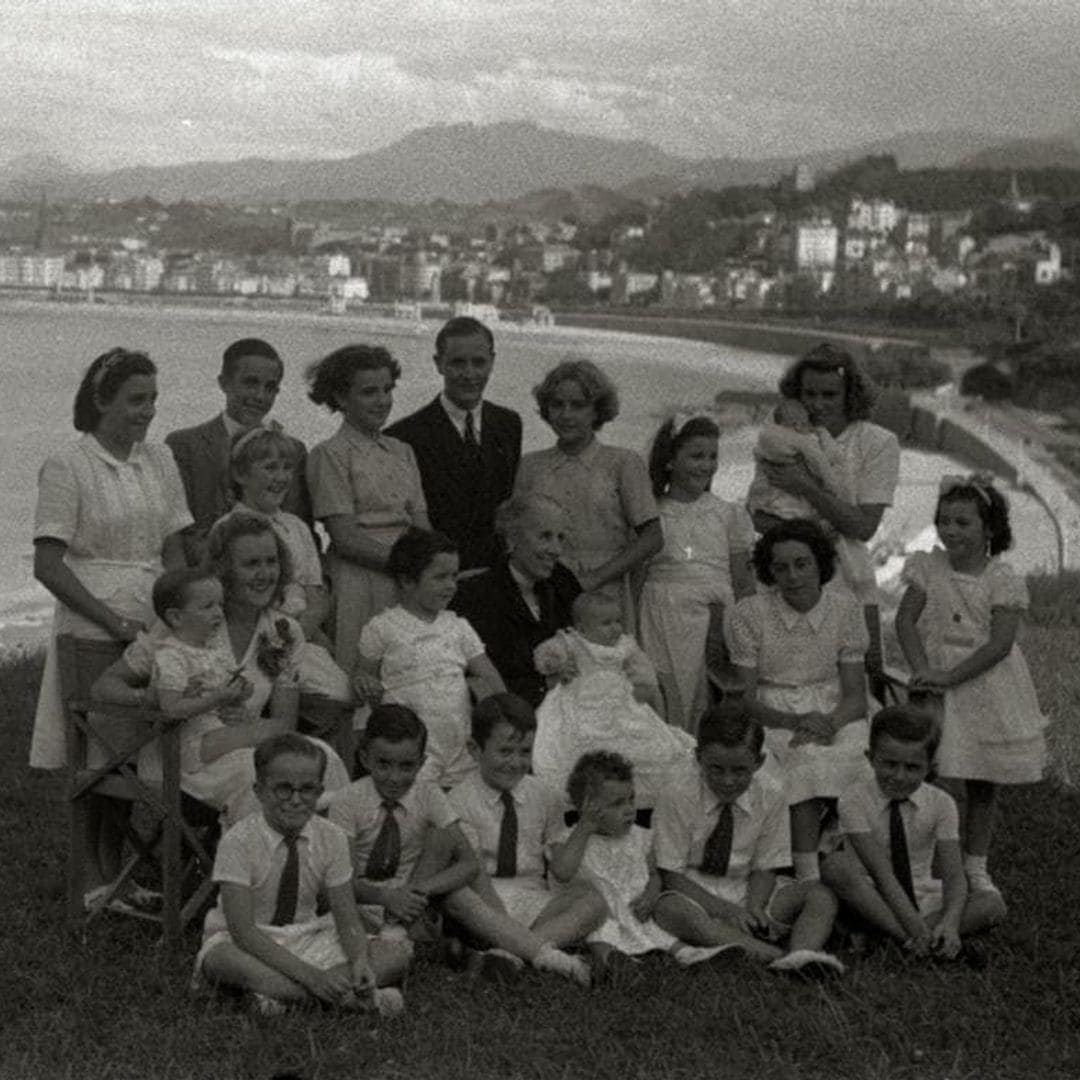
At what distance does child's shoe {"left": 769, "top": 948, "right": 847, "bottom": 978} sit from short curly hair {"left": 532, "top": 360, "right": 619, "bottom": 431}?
151cm

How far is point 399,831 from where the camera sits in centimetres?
414

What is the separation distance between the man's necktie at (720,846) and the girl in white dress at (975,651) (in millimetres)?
722

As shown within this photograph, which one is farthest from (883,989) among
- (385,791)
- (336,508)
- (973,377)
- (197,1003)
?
(973,377)

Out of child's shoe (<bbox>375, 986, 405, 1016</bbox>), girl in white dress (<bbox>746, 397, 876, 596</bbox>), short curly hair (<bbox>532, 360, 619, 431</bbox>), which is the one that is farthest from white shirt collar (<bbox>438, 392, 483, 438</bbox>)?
child's shoe (<bbox>375, 986, 405, 1016</bbox>)

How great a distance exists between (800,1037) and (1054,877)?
5.71 ft

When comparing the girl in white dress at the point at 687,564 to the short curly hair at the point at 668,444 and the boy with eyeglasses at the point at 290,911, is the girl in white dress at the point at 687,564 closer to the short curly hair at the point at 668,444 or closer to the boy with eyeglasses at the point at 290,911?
the short curly hair at the point at 668,444

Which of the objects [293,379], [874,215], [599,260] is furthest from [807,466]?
[874,215]

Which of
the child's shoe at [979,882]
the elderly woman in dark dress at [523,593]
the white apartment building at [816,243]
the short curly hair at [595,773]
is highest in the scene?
the white apartment building at [816,243]

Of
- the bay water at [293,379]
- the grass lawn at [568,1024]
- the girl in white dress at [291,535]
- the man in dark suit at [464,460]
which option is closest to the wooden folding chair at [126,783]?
the grass lawn at [568,1024]

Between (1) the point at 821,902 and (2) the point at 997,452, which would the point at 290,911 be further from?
(2) the point at 997,452

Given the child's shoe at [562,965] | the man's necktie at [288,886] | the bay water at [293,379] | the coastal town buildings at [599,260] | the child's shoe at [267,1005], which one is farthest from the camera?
the coastal town buildings at [599,260]

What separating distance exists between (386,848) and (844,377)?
181cm

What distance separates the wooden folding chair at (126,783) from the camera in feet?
13.6

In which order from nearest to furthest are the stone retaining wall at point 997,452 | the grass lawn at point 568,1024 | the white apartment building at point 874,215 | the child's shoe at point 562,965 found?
the grass lawn at point 568,1024 → the child's shoe at point 562,965 → the stone retaining wall at point 997,452 → the white apartment building at point 874,215
